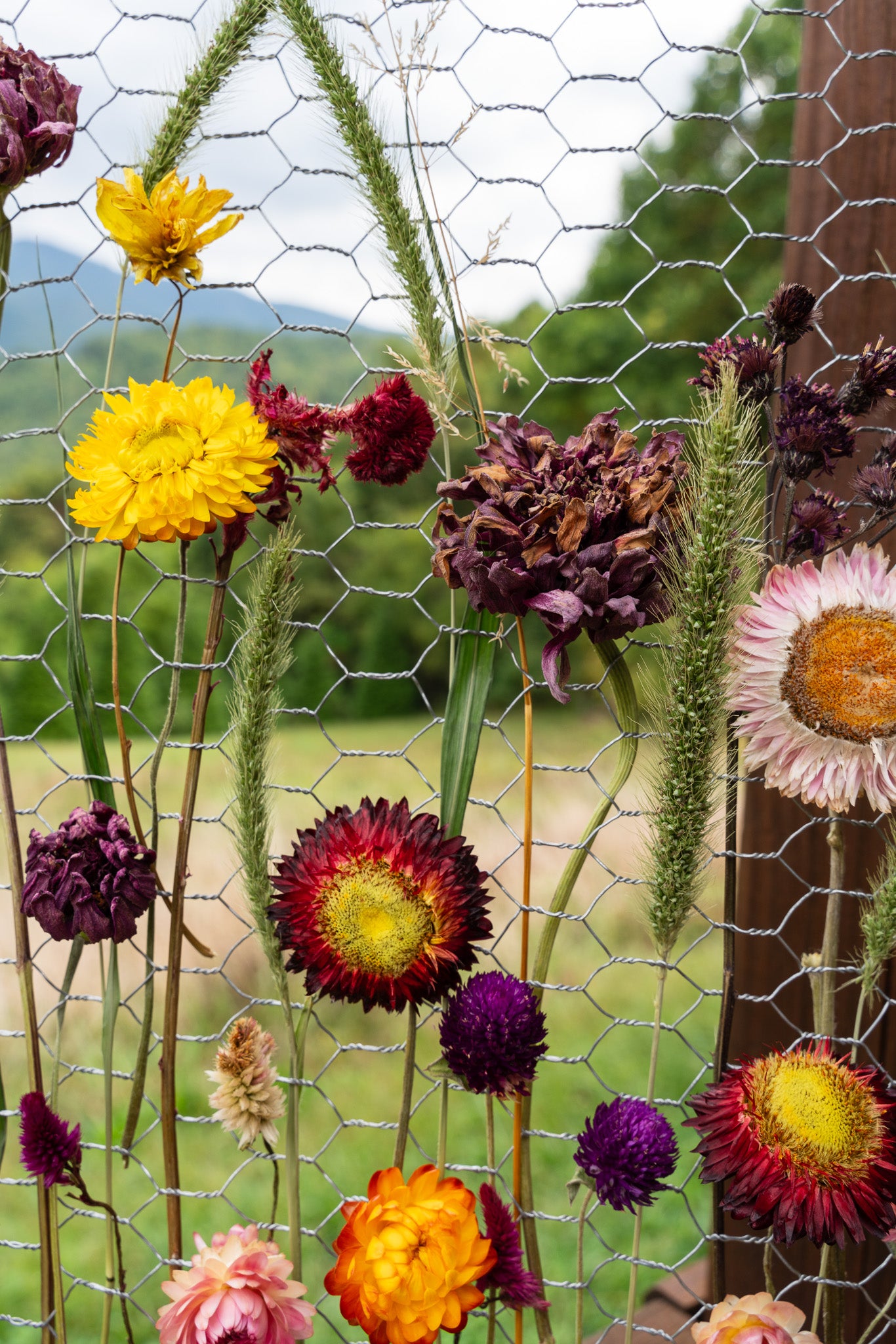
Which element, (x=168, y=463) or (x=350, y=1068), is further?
(x=350, y=1068)

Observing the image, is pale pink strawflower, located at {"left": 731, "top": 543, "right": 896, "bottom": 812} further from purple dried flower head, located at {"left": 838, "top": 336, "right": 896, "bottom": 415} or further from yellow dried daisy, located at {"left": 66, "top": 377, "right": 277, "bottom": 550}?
yellow dried daisy, located at {"left": 66, "top": 377, "right": 277, "bottom": 550}

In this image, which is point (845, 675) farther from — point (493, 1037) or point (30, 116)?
point (30, 116)

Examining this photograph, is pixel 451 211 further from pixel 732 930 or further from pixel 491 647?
pixel 732 930

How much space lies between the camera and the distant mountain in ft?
2.36

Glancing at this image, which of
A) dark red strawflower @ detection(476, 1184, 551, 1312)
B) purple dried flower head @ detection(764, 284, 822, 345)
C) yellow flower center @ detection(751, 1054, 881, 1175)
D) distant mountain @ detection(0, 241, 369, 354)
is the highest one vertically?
distant mountain @ detection(0, 241, 369, 354)

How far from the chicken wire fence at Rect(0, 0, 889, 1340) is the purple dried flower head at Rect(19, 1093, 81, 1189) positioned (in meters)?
0.09

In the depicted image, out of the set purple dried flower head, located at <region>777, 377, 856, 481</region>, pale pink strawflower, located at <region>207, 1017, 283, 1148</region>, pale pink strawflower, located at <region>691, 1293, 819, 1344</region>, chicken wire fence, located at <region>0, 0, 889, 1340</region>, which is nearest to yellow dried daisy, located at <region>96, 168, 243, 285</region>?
chicken wire fence, located at <region>0, 0, 889, 1340</region>

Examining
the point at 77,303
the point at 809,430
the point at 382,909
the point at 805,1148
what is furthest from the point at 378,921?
the point at 77,303

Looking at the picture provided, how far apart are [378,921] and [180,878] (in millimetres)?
157

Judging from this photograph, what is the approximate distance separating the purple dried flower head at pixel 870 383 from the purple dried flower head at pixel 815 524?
0.17 feet

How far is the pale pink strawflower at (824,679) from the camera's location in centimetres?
55

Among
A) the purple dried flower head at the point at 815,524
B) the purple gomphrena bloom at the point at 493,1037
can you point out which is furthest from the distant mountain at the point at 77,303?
the purple gomphrena bloom at the point at 493,1037

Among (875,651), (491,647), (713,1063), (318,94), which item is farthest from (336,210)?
(713,1063)

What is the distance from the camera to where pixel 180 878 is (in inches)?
25.8
